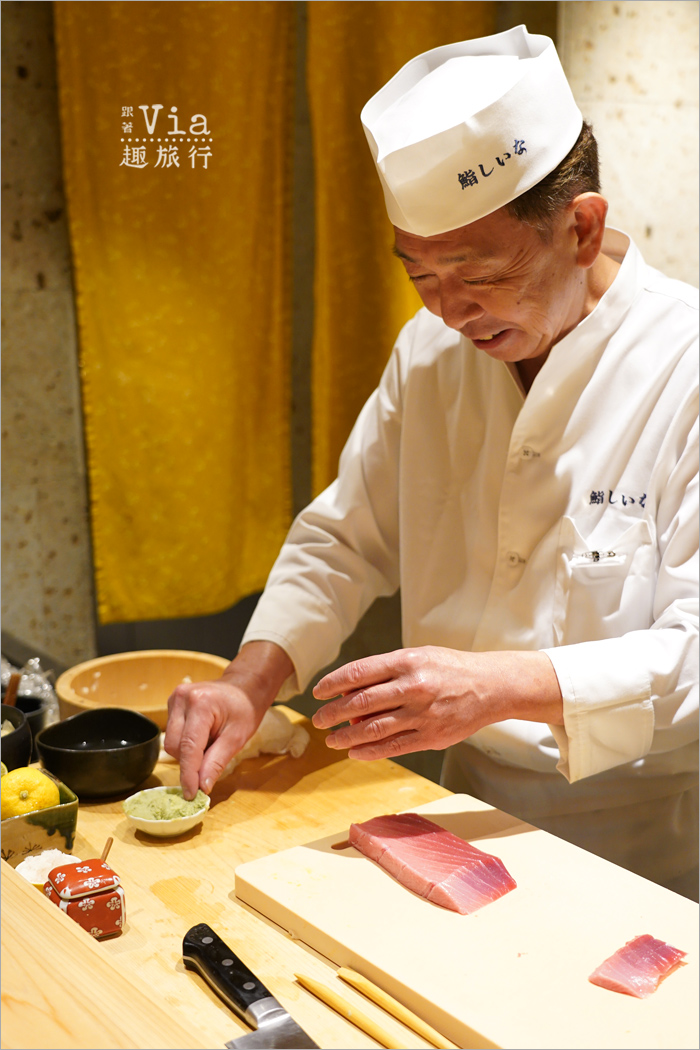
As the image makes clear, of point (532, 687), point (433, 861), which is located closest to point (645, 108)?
point (532, 687)

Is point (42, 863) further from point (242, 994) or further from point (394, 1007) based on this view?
point (394, 1007)

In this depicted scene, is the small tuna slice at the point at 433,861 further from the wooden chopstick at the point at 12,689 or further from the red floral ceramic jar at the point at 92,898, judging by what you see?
the wooden chopstick at the point at 12,689

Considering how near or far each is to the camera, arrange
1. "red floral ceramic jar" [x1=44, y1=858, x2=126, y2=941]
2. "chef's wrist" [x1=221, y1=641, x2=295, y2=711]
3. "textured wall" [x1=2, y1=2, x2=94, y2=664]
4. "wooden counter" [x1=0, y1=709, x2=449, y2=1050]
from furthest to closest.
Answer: "textured wall" [x1=2, y1=2, x2=94, y2=664]
"chef's wrist" [x1=221, y1=641, x2=295, y2=711]
"red floral ceramic jar" [x1=44, y1=858, x2=126, y2=941]
"wooden counter" [x1=0, y1=709, x2=449, y2=1050]

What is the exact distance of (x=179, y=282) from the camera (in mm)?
2234

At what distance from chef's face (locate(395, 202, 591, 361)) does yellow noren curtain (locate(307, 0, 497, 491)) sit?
38.0 inches

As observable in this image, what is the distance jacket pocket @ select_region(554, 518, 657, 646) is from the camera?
134 cm

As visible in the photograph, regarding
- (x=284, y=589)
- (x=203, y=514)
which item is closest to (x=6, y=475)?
(x=203, y=514)

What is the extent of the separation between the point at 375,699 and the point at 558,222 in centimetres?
67

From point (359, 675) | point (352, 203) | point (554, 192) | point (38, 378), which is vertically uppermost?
point (352, 203)

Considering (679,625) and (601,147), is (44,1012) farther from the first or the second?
(601,147)

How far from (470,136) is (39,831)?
38.9 inches

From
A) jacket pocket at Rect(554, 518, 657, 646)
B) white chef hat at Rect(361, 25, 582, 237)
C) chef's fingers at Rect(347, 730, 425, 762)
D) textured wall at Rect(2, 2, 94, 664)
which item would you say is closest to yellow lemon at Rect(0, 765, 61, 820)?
A: chef's fingers at Rect(347, 730, 425, 762)

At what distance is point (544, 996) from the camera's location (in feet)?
2.74

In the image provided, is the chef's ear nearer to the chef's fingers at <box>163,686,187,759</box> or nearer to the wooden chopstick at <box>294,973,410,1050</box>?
the chef's fingers at <box>163,686,187,759</box>
